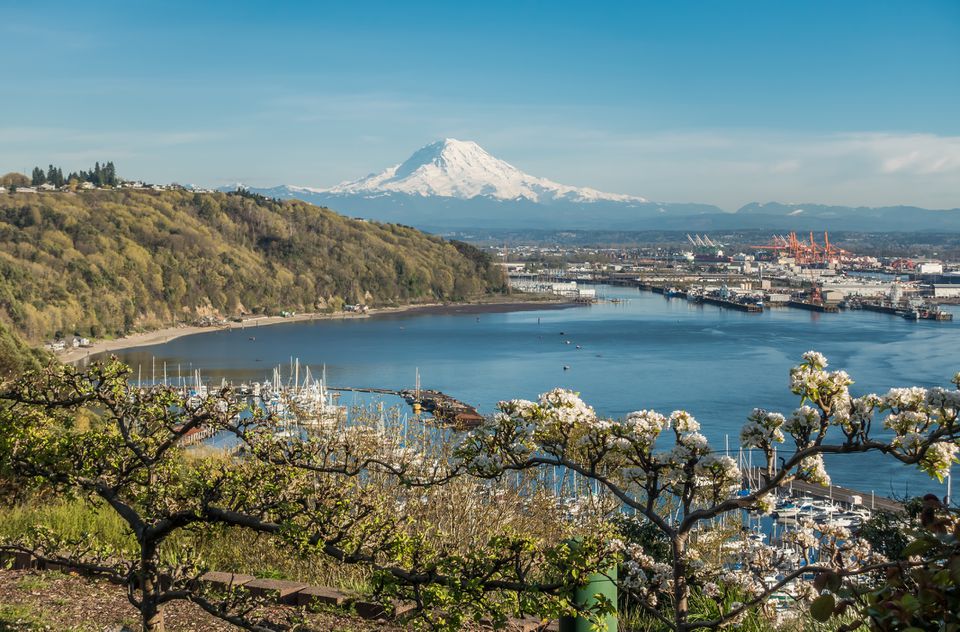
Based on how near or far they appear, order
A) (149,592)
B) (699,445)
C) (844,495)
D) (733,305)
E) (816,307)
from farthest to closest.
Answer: (733,305) < (816,307) < (844,495) < (149,592) < (699,445)

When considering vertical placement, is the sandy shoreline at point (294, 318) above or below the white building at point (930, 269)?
below

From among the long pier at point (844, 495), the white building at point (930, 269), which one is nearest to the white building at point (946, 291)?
the white building at point (930, 269)

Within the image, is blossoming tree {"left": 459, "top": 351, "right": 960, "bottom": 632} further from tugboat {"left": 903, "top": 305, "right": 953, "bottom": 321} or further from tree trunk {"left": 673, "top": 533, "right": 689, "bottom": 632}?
tugboat {"left": 903, "top": 305, "right": 953, "bottom": 321}

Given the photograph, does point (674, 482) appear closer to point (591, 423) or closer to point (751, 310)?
point (591, 423)

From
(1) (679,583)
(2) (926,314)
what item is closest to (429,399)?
(1) (679,583)

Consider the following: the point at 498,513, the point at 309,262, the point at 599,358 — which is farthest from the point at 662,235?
the point at 498,513

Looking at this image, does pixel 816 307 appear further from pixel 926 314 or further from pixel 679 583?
pixel 679 583

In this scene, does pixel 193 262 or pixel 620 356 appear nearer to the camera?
pixel 620 356

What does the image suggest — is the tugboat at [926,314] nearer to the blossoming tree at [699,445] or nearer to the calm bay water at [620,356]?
the calm bay water at [620,356]

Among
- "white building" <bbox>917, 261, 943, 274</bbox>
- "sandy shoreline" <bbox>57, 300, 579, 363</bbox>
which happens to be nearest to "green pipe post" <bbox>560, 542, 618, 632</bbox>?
"sandy shoreline" <bbox>57, 300, 579, 363</bbox>
